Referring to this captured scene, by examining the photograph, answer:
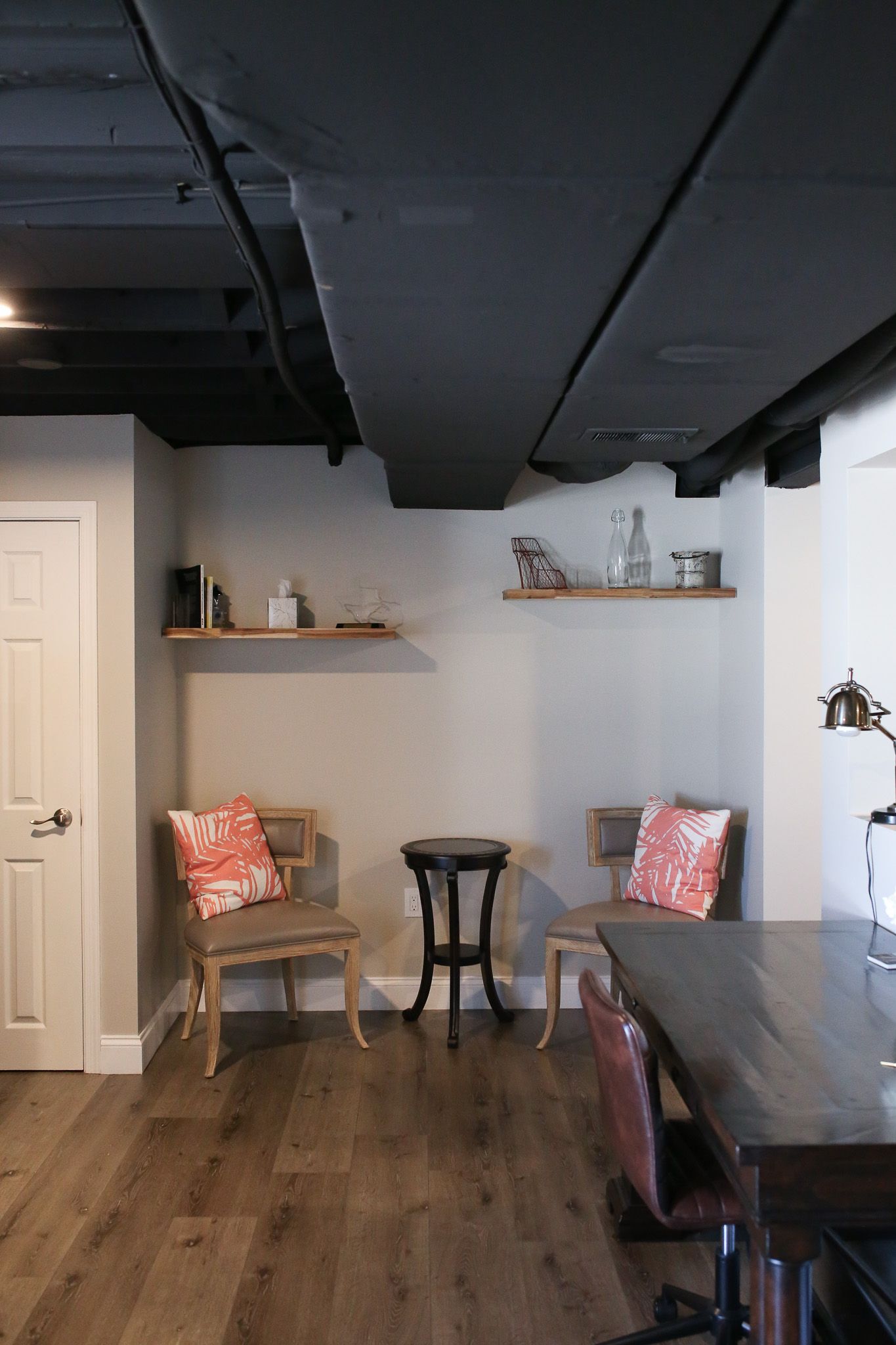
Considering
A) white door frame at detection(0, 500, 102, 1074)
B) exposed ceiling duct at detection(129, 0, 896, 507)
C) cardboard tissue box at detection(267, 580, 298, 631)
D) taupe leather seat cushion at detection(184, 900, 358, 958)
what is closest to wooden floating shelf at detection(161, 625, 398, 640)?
cardboard tissue box at detection(267, 580, 298, 631)

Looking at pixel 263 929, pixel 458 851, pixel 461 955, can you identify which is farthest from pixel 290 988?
pixel 458 851

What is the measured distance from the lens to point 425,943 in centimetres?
430

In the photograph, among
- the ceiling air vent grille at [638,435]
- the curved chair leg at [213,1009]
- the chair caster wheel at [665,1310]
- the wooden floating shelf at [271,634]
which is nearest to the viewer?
the chair caster wheel at [665,1310]

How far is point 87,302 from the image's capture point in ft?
9.53

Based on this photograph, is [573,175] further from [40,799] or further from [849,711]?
[40,799]

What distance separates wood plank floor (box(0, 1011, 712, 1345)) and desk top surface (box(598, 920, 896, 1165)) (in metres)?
0.79

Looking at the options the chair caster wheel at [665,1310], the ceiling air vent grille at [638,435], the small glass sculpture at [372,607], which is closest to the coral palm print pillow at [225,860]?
the small glass sculpture at [372,607]

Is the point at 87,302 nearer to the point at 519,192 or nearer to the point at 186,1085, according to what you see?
the point at 519,192

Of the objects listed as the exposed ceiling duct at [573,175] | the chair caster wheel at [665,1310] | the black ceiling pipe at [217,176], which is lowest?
the chair caster wheel at [665,1310]

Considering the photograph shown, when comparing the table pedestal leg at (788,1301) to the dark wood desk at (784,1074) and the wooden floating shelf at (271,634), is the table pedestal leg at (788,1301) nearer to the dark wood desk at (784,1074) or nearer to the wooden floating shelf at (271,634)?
the dark wood desk at (784,1074)

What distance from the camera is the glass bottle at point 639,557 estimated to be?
14.8ft

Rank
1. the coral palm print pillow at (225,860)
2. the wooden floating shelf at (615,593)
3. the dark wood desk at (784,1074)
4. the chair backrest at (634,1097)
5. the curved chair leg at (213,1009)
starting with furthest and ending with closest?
the wooden floating shelf at (615,593)
the coral palm print pillow at (225,860)
the curved chair leg at (213,1009)
the chair backrest at (634,1097)
the dark wood desk at (784,1074)

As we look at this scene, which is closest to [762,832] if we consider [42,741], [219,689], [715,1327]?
[715,1327]

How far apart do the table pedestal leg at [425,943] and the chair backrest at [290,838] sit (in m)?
0.49
